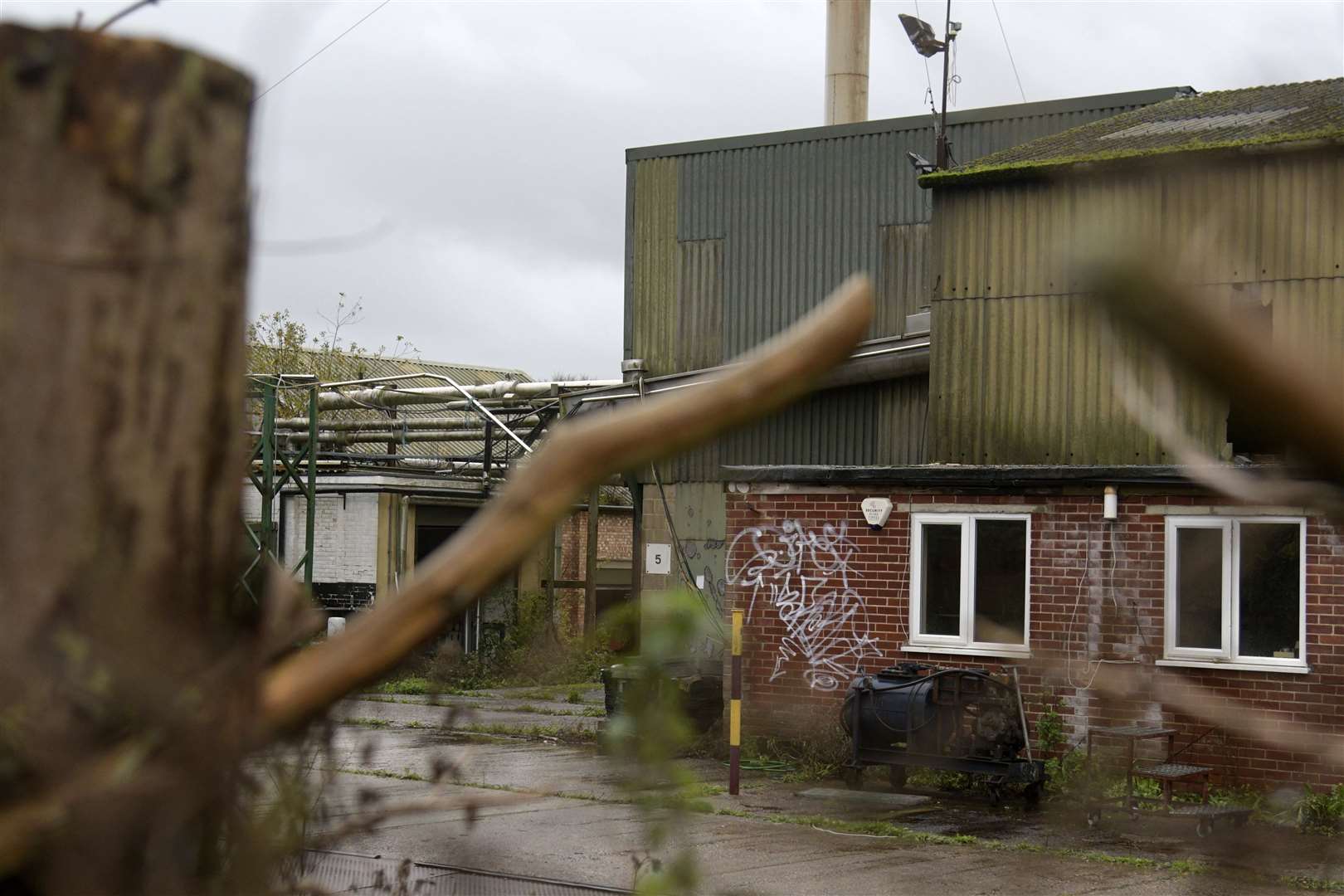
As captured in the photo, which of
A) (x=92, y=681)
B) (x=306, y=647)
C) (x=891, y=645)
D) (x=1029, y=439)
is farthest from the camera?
(x=1029, y=439)

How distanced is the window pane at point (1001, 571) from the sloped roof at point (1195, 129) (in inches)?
143

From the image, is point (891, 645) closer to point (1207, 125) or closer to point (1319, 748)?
point (1207, 125)

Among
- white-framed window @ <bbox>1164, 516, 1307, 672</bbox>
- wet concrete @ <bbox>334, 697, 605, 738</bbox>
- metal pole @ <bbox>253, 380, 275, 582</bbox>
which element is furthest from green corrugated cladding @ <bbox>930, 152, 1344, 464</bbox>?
metal pole @ <bbox>253, 380, 275, 582</bbox>

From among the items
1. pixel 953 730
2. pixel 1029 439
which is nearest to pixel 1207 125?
pixel 1029 439

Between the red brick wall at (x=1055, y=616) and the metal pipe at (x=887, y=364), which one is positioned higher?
the metal pipe at (x=887, y=364)

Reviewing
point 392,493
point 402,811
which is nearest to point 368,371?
point 392,493

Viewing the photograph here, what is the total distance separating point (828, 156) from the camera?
Result: 2570cm

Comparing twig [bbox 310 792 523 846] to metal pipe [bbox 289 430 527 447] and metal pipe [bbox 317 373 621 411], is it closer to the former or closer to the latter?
metal pipe [bbox 317 373 621 411]

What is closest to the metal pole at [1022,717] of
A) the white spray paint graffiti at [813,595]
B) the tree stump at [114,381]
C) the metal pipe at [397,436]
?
the white spray paint graffiti at [813,595]

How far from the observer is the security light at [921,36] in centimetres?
2169

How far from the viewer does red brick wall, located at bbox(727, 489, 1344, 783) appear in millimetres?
13180

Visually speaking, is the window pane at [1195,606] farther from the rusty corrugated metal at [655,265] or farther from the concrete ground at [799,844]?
the rusty corrugated metal at [655,265]

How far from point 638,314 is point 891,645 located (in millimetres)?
12645

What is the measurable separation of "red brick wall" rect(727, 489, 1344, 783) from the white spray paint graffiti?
0.06ft
